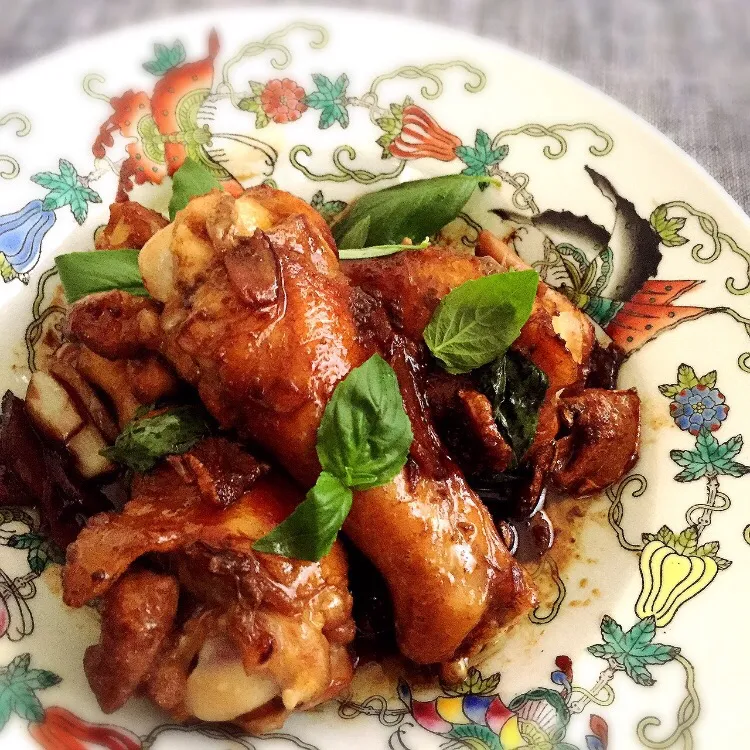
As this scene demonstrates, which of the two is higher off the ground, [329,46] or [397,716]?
[329,46]

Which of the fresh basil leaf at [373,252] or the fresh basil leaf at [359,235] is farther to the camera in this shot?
the fresh basil leaf at [359,235]

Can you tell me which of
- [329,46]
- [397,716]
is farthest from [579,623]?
[329,46]

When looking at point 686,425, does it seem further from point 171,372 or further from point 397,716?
point 171,372

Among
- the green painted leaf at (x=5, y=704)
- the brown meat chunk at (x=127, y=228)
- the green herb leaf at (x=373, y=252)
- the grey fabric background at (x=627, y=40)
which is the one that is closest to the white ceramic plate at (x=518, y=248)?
the green painted leaf at (x=5, y=704)

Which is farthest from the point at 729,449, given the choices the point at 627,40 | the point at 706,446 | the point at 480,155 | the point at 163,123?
the point at 627,40

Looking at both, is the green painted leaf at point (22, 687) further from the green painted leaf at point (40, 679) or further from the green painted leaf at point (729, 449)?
the green painted leaf at point (729, 449)

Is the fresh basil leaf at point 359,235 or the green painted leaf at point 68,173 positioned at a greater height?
the fresh basil leaf at point 359,235
